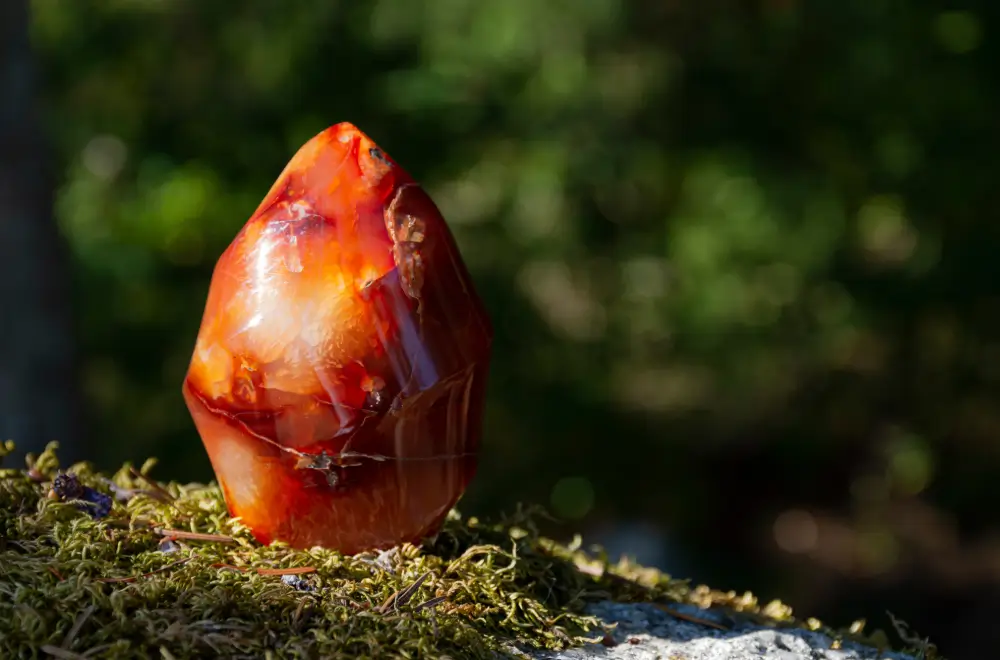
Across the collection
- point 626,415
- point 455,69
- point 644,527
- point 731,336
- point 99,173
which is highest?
point 455,69

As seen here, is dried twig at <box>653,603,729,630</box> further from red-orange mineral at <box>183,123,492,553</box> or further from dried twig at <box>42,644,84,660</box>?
dried twig at <box>42,644,84,660</box>

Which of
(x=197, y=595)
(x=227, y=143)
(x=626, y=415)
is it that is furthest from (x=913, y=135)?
(x=197, y=595)

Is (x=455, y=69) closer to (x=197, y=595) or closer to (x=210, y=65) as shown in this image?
(x=210, y=65)

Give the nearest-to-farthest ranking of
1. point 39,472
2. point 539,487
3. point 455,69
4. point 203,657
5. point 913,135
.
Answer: point 203,657 < point 39,472 < point 455,69 < point 913,135 < point 539,487

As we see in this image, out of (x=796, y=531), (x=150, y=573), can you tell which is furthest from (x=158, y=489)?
(x=796, y=531)

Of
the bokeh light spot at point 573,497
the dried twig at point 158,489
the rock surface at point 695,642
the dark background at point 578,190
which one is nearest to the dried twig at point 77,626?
the dried twig at point 158,489

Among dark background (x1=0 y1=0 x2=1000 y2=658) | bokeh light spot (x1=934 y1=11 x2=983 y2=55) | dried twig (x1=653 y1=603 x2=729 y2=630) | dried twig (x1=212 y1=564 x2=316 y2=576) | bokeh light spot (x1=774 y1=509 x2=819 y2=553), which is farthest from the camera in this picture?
bokeh light spot (x1=774 y1=509 x2=819 y2=553)

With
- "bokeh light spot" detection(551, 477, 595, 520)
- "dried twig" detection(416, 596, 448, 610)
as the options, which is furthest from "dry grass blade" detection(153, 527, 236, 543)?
"bokeh light spot" detection(551, 477, 595, 520)
